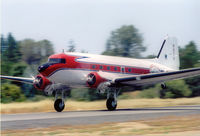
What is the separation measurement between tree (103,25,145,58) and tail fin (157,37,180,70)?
2520cm

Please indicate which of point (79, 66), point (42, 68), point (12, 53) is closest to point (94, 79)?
point (79, 66)

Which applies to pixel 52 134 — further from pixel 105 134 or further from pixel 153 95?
pixel 153 95

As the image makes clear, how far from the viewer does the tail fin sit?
32.7 metres

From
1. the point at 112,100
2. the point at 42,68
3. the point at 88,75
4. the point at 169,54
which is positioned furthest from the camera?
the point at 169,54

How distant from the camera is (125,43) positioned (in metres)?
68.1

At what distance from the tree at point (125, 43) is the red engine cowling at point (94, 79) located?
34783 millimetres

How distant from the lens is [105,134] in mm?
13477

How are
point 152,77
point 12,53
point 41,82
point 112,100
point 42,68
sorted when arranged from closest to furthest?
point 42,68, point 152,77, point 41,82, point 112,100, point 12,53

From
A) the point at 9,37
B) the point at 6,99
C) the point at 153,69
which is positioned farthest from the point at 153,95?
the point at 9,37

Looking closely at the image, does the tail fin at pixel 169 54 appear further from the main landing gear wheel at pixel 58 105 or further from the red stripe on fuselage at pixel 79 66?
the main landing gear wheel at pixel 58 105

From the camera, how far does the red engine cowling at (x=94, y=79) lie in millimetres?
24297

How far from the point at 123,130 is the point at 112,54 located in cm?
5079

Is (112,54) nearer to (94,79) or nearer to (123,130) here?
(94,79)

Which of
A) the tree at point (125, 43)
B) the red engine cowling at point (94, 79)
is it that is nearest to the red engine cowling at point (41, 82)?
the red engine cowling at point (94, 79)
